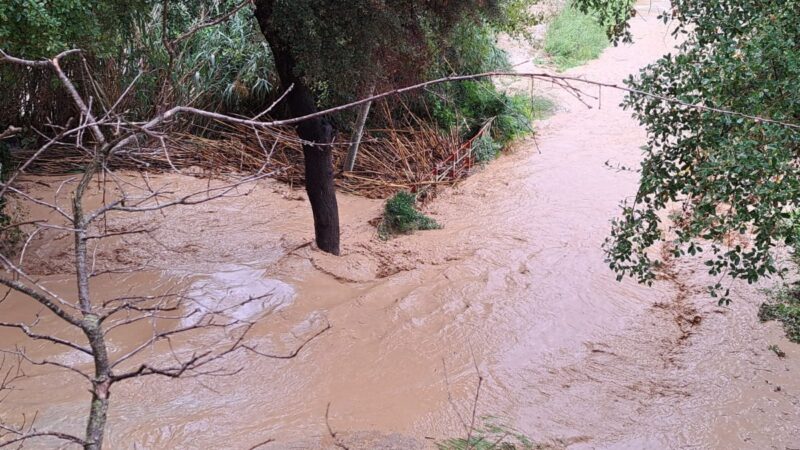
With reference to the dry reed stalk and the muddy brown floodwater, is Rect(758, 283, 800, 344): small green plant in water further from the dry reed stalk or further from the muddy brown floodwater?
the dry reed stalk

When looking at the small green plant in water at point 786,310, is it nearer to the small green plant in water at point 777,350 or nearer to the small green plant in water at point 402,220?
the small green plant in water at point 777,350

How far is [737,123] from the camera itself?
11.9 ft

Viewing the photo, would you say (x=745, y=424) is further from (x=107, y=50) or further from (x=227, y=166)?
(x=227, y=166)

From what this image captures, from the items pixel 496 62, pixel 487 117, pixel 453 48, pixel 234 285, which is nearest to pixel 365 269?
pixel 234 285

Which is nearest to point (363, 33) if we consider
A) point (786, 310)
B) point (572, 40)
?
point (786, 310)

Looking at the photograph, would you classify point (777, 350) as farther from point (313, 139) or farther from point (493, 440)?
point (313, 139)

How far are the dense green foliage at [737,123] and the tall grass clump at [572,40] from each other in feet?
29.3

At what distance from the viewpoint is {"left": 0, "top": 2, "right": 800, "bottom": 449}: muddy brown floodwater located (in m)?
4.36

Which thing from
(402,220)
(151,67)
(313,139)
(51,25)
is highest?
(51,25)

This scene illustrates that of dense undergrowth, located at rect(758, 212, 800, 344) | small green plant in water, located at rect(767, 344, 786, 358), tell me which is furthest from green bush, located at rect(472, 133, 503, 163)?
small green plant in water, located at rect(767, 344, 786, 358)

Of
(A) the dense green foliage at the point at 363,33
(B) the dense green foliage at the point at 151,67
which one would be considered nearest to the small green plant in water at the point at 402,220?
(A) the dense green foliage at the point at 363,33

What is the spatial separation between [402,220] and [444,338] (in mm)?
2388

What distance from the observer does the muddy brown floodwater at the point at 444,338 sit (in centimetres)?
436

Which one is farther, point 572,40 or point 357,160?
point 572,40
